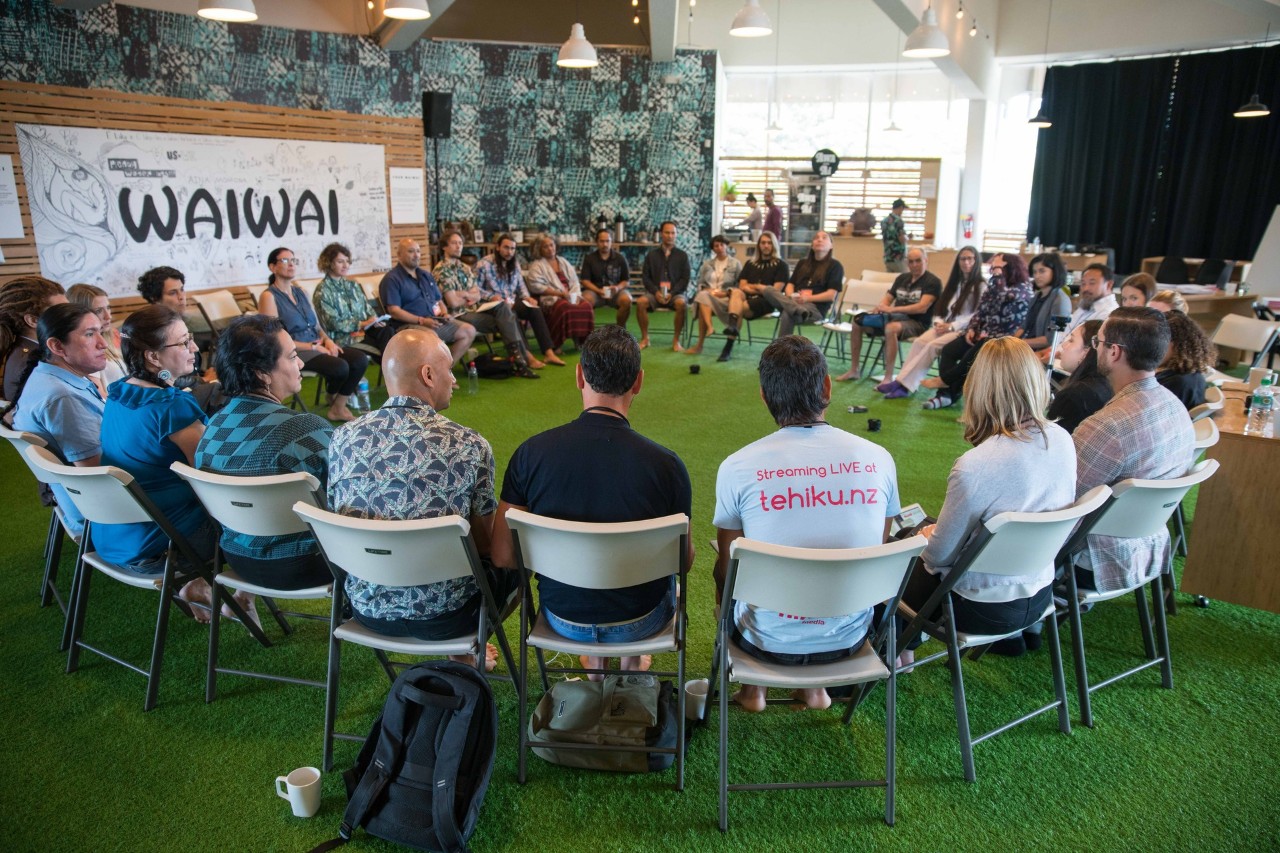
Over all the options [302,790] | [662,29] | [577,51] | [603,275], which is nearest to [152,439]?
[302,790]

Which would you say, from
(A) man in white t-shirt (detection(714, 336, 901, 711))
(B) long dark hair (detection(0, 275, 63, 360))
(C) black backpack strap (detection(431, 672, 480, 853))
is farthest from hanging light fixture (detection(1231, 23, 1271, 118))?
(B) long dark hair (detection(0, 275, 63, 360))

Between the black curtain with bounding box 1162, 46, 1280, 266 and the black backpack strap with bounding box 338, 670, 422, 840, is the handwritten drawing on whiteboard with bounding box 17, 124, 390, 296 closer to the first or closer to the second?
the black backpack strap with bounding box 338, 670, 422, 840

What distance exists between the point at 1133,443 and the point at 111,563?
333 centimetres

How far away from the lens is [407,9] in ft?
20.1

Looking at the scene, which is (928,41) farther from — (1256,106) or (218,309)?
(218,309)

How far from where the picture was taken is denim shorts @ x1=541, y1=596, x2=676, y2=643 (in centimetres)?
227

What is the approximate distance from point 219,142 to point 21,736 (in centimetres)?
654

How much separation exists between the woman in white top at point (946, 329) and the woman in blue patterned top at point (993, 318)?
0.19 metres

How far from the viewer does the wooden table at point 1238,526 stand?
3.07 m

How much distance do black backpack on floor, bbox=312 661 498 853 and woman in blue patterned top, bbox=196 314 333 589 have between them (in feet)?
1.96

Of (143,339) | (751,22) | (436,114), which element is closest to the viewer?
(143,339)

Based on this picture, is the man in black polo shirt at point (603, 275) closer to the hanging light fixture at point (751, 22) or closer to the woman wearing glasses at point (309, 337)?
the hanging light fixture at point (751, 22)

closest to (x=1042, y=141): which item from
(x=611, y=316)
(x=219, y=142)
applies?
(x=611, y=316)

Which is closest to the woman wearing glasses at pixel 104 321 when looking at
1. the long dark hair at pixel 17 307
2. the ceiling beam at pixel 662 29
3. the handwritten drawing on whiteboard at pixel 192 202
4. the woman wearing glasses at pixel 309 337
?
the long dark hair at pixel 17 307
